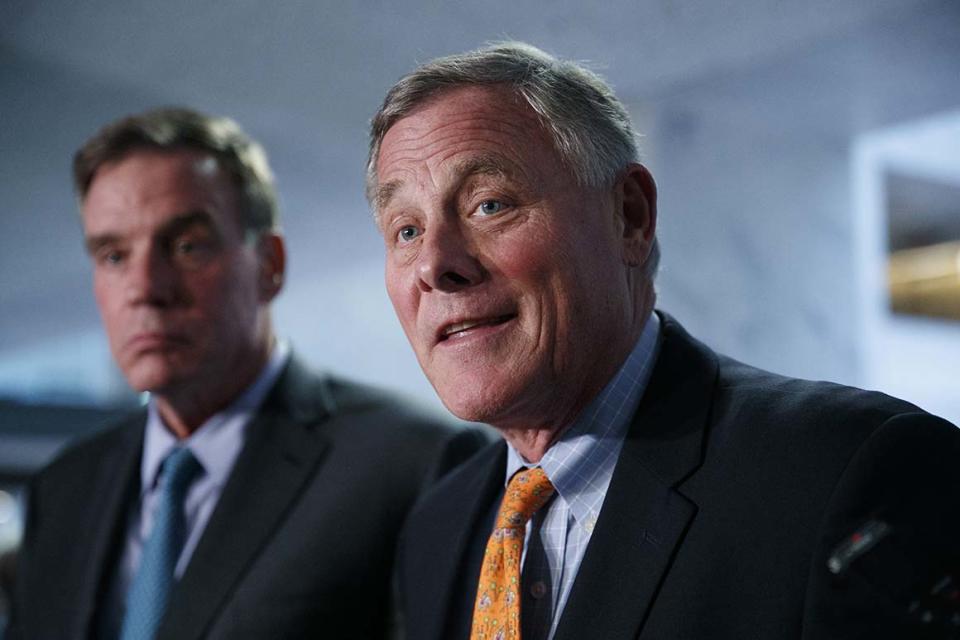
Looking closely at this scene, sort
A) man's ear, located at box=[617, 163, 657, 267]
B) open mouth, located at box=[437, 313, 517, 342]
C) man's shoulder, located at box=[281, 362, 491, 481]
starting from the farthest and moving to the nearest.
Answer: man's shoulder, located at box=[281, 362, 491, 481] → man's ear, located at box=[617, 163, 657, 267] → open mouth, located at box=[437, 313, 517, 342]

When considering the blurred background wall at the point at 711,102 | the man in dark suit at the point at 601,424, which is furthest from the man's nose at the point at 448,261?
the blurred background wall at the point at 711,102

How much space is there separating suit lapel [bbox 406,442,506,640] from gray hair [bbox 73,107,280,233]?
873mm

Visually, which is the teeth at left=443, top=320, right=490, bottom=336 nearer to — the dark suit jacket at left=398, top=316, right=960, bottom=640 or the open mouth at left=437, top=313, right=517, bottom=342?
the open mouth at left=437, top=313, right=517, bottom=342

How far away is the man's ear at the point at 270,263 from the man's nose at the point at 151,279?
0.72 feet

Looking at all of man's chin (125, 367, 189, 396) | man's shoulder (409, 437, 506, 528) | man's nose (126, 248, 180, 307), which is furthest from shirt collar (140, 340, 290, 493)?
man's shoulder (409, 437, 506, 528)

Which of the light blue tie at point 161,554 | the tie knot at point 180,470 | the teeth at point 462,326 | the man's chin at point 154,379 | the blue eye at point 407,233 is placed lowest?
the light blue tie at point 161,554

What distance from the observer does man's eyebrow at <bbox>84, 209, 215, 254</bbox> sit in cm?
200

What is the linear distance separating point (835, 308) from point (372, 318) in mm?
2974

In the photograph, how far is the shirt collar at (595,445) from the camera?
4.27ft

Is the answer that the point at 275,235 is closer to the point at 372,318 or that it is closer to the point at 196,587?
the point at 196,587

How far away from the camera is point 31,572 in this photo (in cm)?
221

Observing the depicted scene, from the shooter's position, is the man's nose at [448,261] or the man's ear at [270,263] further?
the man's ear at [270,263]

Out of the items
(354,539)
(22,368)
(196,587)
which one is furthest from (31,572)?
(22,368)

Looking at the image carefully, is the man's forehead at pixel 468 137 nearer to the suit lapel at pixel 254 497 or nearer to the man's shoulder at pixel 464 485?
the man's shoulder at pixel 464 485
